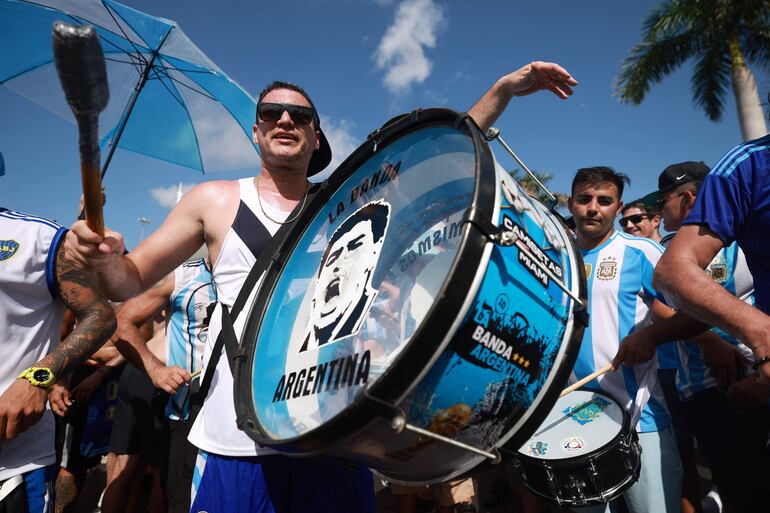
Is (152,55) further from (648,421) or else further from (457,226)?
(648,421)

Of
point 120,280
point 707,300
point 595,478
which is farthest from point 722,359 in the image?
point 120,280

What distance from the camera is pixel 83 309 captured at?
1913 millimetres

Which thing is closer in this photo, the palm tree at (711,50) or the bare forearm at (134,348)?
the bare forearm at (134,348)

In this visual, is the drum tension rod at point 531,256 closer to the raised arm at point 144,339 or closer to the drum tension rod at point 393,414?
the drum tension rod at point 393,414

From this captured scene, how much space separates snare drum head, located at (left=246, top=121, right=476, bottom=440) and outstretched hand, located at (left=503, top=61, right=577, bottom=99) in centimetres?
72

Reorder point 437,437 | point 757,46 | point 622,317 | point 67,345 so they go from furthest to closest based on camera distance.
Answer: point 757,46 → point 622,317 → point 67,345 → point 437,437

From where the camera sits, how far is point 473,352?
0.95m

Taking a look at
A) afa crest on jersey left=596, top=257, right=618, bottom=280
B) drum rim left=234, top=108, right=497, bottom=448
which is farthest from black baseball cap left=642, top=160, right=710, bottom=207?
drum rim left=234, top=108, right=497, bottom=448

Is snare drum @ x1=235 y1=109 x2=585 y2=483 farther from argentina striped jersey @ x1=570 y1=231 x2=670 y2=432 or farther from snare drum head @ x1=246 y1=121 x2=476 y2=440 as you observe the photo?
argentina striped jersey @ x1=570 y1=231 x2=670 y2=432

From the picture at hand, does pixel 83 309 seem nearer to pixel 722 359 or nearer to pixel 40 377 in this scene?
pixel 40 377

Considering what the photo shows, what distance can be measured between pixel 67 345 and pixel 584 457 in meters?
2.16

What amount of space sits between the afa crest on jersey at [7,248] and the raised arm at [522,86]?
1.92m

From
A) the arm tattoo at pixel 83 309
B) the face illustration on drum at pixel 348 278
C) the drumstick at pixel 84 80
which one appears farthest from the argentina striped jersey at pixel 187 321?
the drumstick at pixel 84 80

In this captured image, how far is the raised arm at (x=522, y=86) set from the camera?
5.85 feet
